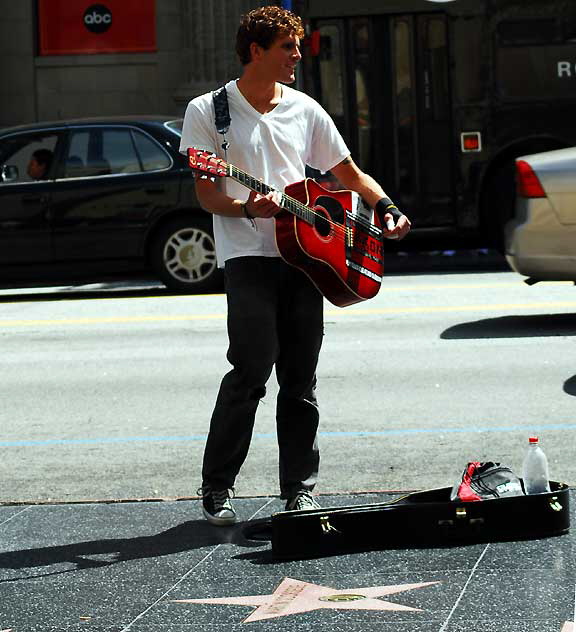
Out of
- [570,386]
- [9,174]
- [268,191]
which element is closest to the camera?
[268,191]

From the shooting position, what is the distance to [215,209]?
17.0ft

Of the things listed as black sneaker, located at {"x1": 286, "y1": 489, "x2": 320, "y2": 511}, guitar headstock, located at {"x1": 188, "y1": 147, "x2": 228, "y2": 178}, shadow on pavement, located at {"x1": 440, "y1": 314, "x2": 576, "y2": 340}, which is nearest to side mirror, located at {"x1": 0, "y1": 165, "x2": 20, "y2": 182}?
shadow on pavement, located at {"x1": 440, "y1": 314, "x2": 576, "y2": 340}

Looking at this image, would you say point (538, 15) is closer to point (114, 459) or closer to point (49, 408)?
point (49, 408)

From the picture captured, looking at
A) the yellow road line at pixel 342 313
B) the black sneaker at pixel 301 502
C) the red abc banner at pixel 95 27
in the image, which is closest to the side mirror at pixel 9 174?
the yellow road line at pixel 342 313

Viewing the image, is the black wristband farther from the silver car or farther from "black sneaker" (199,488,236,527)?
the silver car

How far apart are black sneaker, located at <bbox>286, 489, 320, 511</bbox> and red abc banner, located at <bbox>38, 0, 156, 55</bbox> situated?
1820 centimetres

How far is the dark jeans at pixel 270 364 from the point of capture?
5242 millimetres

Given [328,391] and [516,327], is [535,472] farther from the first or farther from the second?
[516,327]

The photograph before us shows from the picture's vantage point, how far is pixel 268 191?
5.11 m

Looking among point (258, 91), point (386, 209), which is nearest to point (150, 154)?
point (386, 209)

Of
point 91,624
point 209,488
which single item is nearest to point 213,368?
point 209,488

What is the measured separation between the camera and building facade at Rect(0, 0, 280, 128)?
2277cm

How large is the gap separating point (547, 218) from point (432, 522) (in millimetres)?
5817

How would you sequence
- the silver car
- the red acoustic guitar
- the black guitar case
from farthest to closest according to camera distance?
the silver car → the red acoustic guitar → the black guitar case
